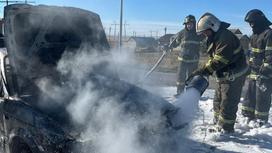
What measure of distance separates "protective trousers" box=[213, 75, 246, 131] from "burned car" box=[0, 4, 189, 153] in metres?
2.14

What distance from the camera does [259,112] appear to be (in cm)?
821

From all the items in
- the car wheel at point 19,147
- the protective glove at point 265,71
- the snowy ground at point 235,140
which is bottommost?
the snowy ground at point 235,140

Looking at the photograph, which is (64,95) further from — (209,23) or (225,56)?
(209,23)

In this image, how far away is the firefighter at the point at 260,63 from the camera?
313 inches

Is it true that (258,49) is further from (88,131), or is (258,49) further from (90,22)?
(88,131)

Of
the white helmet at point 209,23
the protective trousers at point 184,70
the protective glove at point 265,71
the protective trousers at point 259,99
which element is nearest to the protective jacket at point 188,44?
the protective trousers at point 184,70

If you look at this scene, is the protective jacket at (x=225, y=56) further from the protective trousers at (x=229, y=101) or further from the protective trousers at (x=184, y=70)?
the protective trousers at (x=184, y=70)

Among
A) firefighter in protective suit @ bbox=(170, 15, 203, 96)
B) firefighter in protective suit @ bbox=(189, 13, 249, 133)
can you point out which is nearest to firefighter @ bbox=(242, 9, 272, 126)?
firefighter in protective suit @ bbox=(189, 13, 249, 133)

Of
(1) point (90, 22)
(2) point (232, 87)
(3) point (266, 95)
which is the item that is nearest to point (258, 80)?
(3) point (266, 95)

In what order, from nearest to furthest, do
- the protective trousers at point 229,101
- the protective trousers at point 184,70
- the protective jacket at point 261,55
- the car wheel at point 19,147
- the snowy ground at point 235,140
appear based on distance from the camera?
the car wheel at point 19,147 → the snowy ground at point 235,140 → the protective trousers at point 229,101 → the protective jacket at point 261,55 → the protective trousers at point 184,70

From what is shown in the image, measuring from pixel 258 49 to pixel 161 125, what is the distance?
442 cm

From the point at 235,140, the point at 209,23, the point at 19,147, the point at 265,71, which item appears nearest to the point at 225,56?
the point at 209,23

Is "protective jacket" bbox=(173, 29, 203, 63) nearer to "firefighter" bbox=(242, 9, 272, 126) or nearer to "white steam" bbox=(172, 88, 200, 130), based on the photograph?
"firefighter" bbox=(242, 9, 272, 126)

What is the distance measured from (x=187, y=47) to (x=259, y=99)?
3.11 metres
